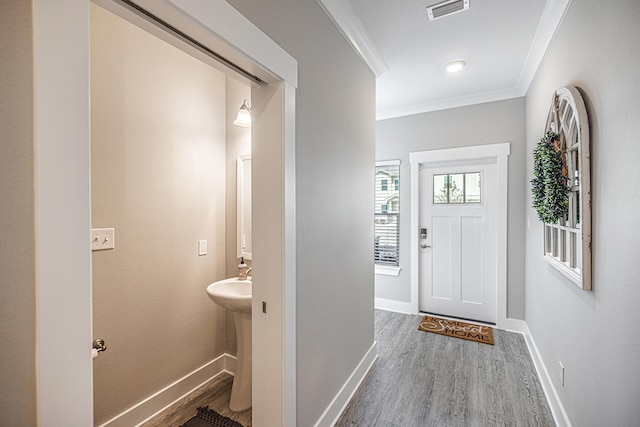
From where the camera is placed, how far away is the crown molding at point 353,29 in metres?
1.80

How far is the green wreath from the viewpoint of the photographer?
1769mm

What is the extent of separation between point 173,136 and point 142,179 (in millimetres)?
386

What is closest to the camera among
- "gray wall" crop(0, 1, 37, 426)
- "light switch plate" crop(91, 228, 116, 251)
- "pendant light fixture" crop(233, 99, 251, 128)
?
"gray wall" crop(0, 1, 37, 426)

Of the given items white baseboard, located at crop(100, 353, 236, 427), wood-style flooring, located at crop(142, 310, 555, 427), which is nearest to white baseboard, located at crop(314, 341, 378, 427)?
wood-style flooring, located at crop(142, 310, 555, 427)

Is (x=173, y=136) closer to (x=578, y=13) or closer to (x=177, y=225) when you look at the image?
(x=177, y=225)

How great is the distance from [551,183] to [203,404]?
270 cm

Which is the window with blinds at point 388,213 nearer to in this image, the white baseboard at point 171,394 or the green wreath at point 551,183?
the green wreath at point 551,183

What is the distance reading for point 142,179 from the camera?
190cm

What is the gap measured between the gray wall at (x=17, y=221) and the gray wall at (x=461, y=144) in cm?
365

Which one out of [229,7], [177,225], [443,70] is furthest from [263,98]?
[443,70]

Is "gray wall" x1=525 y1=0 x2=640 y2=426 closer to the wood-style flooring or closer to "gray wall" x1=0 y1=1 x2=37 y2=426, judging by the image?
the wood-style flooring

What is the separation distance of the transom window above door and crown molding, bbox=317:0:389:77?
1667 mm

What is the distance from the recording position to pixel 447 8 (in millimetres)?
1909

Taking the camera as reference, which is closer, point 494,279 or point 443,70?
point 443,70
